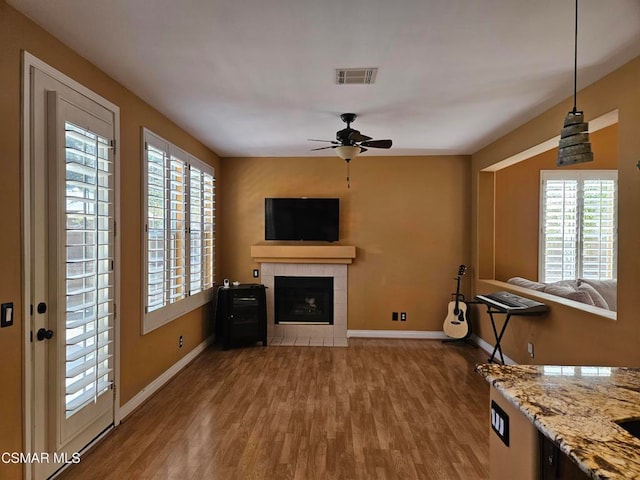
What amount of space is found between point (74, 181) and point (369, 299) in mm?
4140

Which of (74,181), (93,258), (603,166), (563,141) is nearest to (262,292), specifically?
(93,258)

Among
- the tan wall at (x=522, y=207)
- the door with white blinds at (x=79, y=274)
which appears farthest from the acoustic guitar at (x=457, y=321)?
the door with white blinds at (x=79, y=274)

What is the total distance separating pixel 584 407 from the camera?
1203mm

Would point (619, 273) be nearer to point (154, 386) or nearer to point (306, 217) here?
point (306, 217)

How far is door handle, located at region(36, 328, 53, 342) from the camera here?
→ 6.80ft

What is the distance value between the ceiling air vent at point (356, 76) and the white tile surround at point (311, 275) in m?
3.08

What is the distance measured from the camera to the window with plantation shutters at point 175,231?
338cm

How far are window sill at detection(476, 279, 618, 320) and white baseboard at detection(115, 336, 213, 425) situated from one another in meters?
3.79

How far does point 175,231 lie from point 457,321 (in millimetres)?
3833

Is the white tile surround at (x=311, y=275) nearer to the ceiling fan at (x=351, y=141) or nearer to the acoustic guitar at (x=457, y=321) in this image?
the acoustic guitar at (x=457, y=321)

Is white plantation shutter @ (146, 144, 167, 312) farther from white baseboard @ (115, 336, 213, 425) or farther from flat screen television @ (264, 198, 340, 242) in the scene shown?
flat screen television @ (264, 198, 340, 242)

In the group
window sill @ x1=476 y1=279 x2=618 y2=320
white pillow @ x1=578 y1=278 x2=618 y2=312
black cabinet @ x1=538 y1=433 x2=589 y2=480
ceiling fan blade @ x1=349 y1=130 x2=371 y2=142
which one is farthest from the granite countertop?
white pillow @ x1=578 y1=278 x2=618 y2=312

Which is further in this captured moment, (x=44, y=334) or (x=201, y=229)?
(x=201, y=229)

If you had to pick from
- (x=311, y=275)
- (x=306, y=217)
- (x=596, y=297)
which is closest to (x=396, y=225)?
(x=306, y=217)
